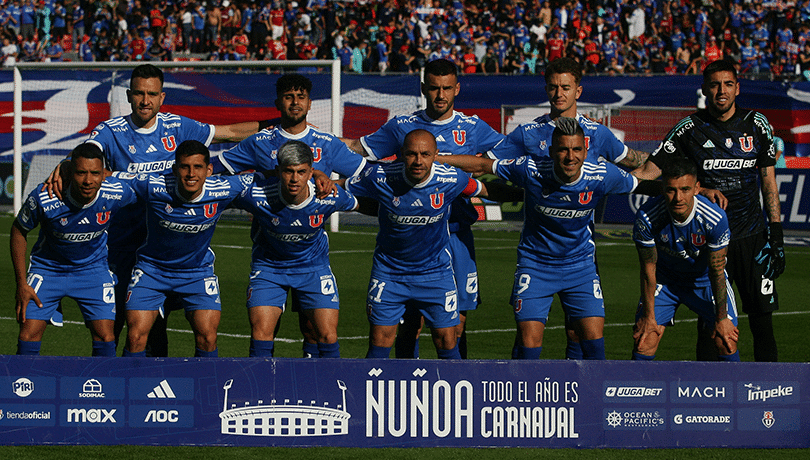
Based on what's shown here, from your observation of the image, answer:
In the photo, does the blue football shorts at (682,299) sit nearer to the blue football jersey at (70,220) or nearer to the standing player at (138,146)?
the standing player at (138,146)

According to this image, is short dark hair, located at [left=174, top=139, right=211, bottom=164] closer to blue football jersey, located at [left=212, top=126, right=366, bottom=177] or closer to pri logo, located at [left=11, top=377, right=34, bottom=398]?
blue football jersey, located at [left=212, top=126, right=366, bottom=177]

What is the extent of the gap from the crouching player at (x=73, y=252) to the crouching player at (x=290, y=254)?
0.94m

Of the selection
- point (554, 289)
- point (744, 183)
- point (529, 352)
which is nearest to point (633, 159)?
point (744, 183)

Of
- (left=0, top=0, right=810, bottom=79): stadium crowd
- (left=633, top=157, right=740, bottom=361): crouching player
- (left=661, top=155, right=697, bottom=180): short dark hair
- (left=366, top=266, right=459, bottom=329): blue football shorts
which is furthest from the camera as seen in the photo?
(left=0, top=0, right=810, bottom=79): stadium crowd

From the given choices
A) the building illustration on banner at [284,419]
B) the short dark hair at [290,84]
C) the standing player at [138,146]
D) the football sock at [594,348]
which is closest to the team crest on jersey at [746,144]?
the football sock at [594,348]

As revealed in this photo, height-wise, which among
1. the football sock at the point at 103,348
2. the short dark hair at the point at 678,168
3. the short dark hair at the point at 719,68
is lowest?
the football sock at the point at 103,348

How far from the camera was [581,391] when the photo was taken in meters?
5.63

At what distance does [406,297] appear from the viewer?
21.9 feet

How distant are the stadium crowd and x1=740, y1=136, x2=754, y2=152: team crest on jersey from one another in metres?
19.4

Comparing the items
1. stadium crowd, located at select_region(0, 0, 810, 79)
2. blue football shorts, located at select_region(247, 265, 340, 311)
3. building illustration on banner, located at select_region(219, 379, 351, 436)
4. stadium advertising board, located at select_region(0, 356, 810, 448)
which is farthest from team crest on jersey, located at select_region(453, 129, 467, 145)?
stadium crowd, located at select_region(0, 0, 810, 79)

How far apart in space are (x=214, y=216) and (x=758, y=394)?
3643 mm

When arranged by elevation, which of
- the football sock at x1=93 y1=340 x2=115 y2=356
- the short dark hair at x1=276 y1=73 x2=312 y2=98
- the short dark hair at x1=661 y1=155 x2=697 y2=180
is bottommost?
the football sock at x1=93 y1=340 x2=115 y2=356

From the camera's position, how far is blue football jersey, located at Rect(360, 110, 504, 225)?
709 centimetres

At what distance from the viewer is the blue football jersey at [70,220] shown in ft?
21.8
